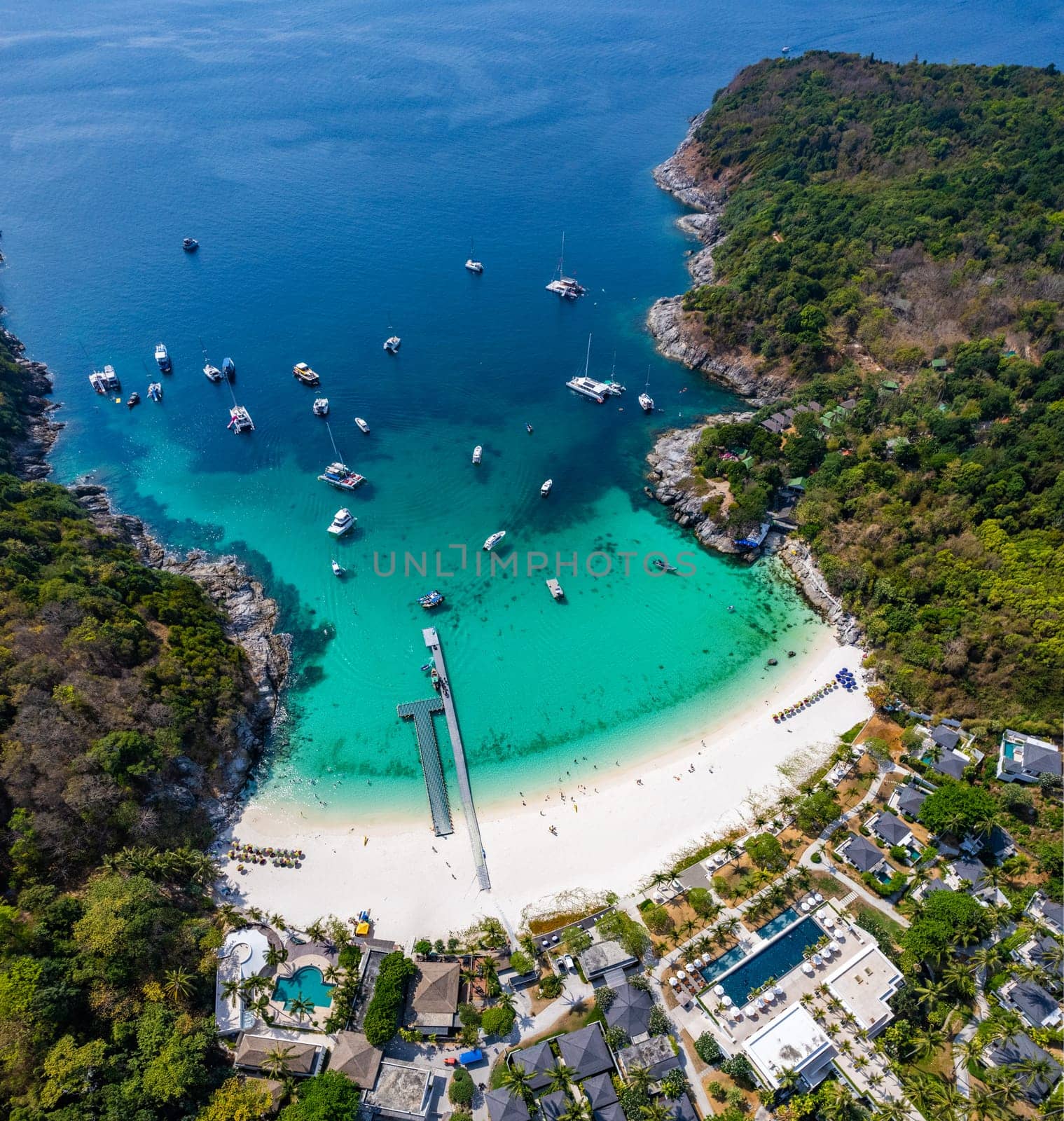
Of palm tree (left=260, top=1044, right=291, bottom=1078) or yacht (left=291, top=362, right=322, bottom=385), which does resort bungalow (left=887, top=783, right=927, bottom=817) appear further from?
yacht (left=291, top=362, right=322, bottom=385)

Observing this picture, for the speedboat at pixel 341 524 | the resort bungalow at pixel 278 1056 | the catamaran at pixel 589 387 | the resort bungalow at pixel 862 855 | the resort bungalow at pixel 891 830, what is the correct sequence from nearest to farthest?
the resort bungalow at pixel 278 1056 < the resort bungalow at pixel 862 855 < the resort bungalow at pixel 891 830 < the speedboat at pixel 341 524 < the catamaran at pixel 589 387

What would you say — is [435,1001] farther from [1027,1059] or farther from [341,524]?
[341,524]

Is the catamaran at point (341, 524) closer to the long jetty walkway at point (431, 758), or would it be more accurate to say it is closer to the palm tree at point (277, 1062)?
the long jetty walkway at point (431, 758)

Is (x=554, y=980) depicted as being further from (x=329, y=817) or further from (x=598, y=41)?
(x=598, y=41)

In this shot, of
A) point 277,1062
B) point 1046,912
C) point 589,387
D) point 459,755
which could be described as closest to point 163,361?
point 589,387

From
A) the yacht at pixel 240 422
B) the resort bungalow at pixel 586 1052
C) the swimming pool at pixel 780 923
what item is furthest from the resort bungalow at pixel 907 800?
the yacht at pixel 240 422

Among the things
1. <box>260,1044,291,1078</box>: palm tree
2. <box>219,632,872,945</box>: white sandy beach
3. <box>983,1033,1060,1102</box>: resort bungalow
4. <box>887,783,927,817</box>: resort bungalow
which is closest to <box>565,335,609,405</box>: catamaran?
<box>219,632,872,945</box>: white sandy beach

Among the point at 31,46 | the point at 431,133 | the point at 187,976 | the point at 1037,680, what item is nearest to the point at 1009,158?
the point at 1037,680
